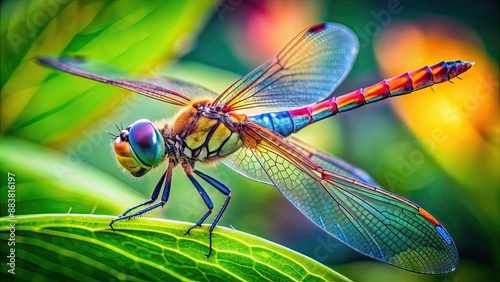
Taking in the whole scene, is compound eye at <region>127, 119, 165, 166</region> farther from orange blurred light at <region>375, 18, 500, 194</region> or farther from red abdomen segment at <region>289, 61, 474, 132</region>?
orange blurred light at <region>375, 18, 500, 194</region>

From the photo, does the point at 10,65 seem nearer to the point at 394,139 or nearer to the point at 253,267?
the point at 253,267

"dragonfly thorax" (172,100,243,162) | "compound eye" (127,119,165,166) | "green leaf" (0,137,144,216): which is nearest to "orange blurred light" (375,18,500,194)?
"dragonfly thorax" (172,100,243,162)

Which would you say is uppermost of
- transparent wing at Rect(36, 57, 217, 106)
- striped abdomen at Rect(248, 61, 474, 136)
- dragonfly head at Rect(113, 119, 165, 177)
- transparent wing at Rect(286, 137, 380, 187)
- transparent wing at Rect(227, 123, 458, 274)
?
transparent wing at Rect(36, 57, 217, 106)

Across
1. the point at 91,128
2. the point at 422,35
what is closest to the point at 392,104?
the point at 422,35

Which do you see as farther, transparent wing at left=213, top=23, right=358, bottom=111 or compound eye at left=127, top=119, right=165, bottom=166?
transparent wing at left=213, top=23, right=358, bottom=111

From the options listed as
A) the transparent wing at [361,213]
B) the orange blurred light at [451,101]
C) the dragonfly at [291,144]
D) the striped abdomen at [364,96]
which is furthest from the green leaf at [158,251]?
the orange blurred light at [451,101]

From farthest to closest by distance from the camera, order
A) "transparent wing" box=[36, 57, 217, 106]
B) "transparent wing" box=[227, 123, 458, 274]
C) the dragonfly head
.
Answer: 1. "transparent wing" box=[36, 57, 217, 106]
2. the dragonfly head
3. "transparent wing" box=[227, 123, 458, 274]

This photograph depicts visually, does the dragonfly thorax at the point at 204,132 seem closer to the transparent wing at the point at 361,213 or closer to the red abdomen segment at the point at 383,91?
the transparent wing at the point at 361,213
